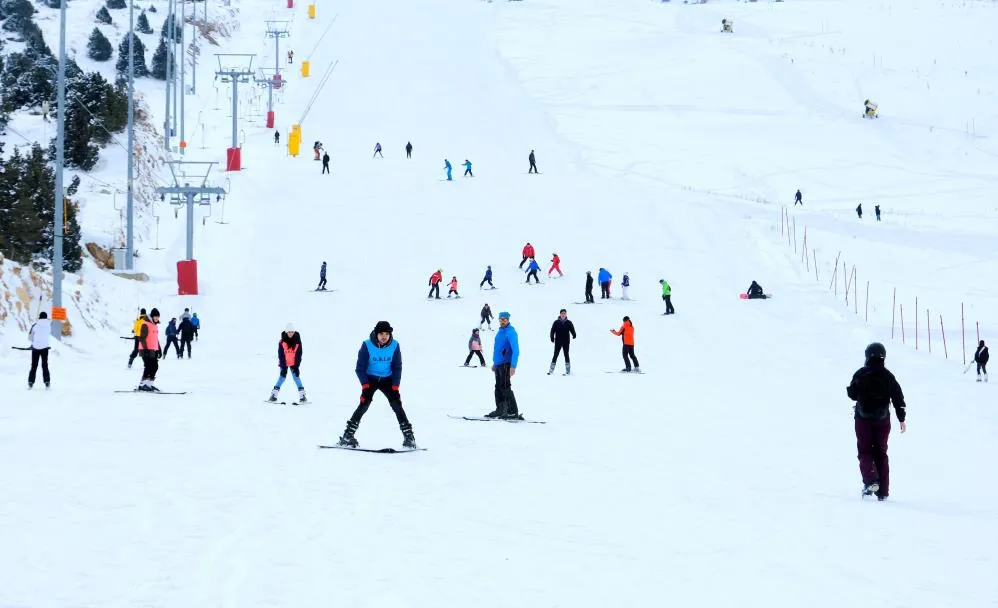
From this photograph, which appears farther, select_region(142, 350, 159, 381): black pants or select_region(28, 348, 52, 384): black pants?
select_region(142, 350, 159, 381): black pants

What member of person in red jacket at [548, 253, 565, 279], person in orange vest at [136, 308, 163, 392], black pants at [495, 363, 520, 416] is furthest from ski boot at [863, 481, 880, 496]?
person in red jacket at [548, 253, 565, 279]

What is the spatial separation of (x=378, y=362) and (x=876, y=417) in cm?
477

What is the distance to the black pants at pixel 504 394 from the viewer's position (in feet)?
50.7

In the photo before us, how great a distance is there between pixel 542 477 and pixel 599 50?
76294 millimetres

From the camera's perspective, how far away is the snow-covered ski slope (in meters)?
7.41

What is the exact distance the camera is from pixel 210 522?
8.19 m

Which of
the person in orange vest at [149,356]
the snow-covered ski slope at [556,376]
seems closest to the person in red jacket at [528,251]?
the snow-covered ski slope at [556,376]

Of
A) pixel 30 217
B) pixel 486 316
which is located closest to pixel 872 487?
pixel 486 316

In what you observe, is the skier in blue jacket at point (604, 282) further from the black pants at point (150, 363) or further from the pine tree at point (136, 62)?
the pine tree at point (136, 62)

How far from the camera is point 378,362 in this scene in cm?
1167

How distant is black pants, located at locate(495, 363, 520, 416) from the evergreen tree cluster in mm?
17249

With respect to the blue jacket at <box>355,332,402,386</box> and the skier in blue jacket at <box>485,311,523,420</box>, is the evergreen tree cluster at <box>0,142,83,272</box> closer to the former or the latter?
the skier in blue jacket at <box>485,311,523,420</box>

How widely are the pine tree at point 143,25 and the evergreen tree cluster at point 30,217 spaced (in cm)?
5405

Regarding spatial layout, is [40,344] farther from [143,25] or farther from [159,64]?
[143,25]
